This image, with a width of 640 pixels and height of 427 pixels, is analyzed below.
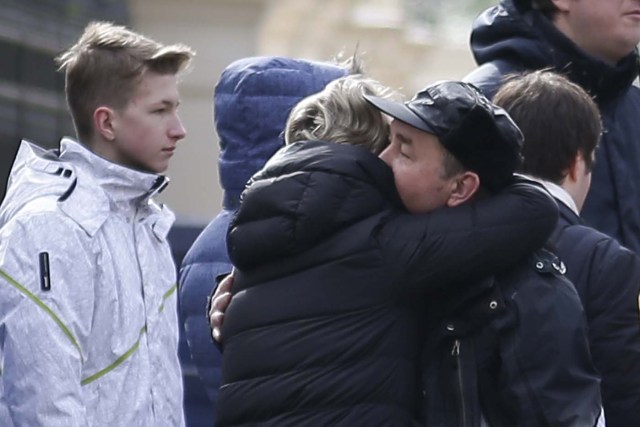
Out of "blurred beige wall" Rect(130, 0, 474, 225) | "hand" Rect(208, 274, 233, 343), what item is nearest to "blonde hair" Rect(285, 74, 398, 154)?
"hand" Rect(208, 274, 233, 343)

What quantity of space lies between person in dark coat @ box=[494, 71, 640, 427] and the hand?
691 millimetres

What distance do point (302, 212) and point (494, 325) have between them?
0.42m

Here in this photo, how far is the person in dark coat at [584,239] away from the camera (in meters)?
4.44

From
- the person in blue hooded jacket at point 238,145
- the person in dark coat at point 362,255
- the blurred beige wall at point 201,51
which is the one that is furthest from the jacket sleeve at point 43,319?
the blurred beige wall at point 201,51

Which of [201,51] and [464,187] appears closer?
[464,187]

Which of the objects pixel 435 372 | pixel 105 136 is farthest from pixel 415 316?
pixel 105 136

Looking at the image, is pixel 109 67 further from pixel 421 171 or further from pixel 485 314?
pixel 485 314

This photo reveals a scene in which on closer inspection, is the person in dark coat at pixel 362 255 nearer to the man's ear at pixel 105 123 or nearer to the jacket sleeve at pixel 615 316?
the jacket sleeve at pixel 615 316

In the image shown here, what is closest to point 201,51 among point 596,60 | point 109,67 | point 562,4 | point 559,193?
point 562,4

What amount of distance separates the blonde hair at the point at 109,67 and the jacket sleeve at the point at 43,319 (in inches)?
15.3

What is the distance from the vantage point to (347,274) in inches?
157

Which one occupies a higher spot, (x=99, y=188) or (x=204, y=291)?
(x=99, y=188)

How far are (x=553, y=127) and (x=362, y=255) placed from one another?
31.7 inches

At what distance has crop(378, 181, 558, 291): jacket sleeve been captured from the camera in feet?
13.1
